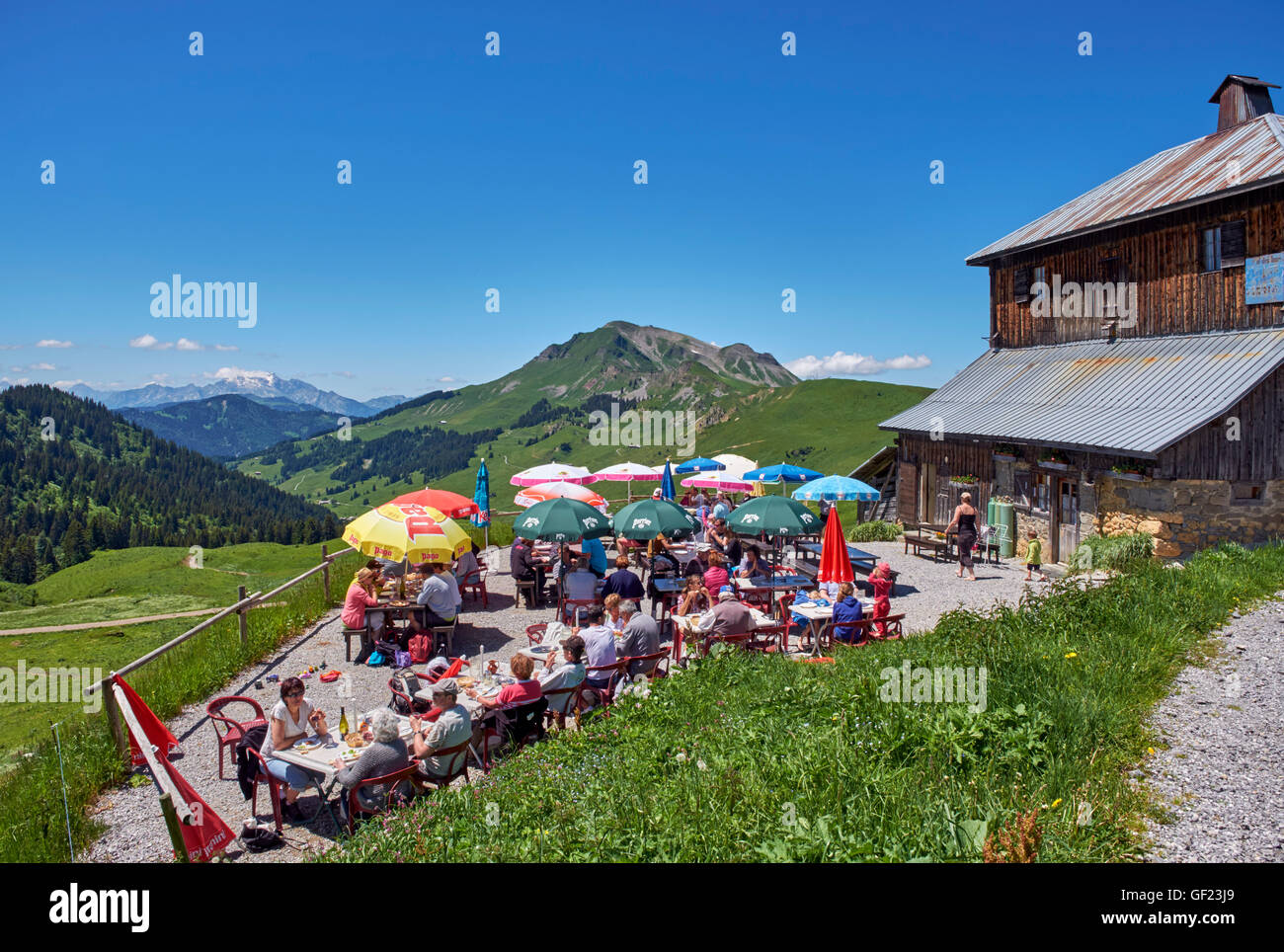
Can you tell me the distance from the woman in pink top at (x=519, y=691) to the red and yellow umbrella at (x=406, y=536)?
4702mm

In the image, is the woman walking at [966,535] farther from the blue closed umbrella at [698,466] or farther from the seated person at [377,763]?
the seated person at [377,763]

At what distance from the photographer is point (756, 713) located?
8.05 meters

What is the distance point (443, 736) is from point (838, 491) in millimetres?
12903

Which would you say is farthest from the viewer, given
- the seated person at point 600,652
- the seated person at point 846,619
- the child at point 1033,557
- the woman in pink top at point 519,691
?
the child at point 1033,557

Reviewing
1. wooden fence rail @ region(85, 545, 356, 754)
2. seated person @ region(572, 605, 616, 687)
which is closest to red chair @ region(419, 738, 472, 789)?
seated person @ region(572, 605, 616, 687)

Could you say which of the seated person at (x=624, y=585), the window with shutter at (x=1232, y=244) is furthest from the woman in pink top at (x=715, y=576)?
the window with shutter at (x=1232, y=244)

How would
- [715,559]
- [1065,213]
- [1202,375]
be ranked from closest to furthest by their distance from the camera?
[715,559] → [1202,375] → [1065,213]

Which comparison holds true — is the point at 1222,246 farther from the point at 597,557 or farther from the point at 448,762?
the point at 448,762

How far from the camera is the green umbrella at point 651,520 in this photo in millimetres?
15648

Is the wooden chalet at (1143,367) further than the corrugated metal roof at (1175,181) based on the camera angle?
No
